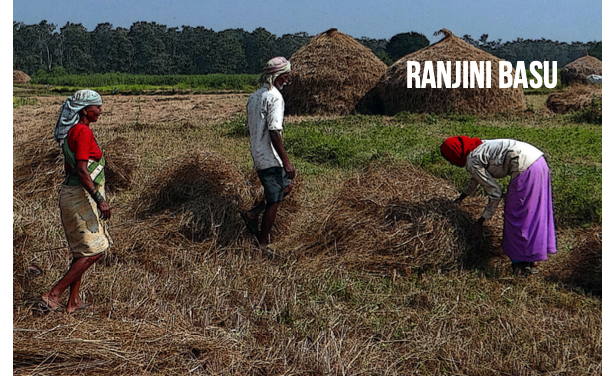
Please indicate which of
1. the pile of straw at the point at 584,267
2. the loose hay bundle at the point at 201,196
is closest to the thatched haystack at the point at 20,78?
the loose hay bundle at the point at 201,196

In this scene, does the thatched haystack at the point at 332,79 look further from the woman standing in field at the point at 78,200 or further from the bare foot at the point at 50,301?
the bare foot at the point at 50,301

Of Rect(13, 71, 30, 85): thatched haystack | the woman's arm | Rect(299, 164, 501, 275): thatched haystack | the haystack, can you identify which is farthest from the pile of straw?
Rect(13, 71, 30, 85): thatched haystack

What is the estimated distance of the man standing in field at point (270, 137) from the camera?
4.71 metres

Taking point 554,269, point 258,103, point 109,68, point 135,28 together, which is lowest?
point 554,269

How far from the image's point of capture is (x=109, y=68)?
69.0 metres

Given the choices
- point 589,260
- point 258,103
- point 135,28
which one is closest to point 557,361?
point 589,260

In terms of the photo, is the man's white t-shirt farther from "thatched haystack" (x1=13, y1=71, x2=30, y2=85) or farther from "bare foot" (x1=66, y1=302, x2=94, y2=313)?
"thatched haystack" (x1=13, y1=71, x2=30, y2=85)

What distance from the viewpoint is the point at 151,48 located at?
7044 centimetres

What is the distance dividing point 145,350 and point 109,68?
235 ft

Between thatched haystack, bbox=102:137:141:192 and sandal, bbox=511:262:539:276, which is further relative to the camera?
thatched haystack, bbox=102:137:141:192

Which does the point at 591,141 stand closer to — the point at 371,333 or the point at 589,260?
the point at 589,260

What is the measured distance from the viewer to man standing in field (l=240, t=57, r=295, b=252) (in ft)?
15.5

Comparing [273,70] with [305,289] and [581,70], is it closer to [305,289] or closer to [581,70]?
[305,289]

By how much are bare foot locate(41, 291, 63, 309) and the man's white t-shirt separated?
6.30 feet
